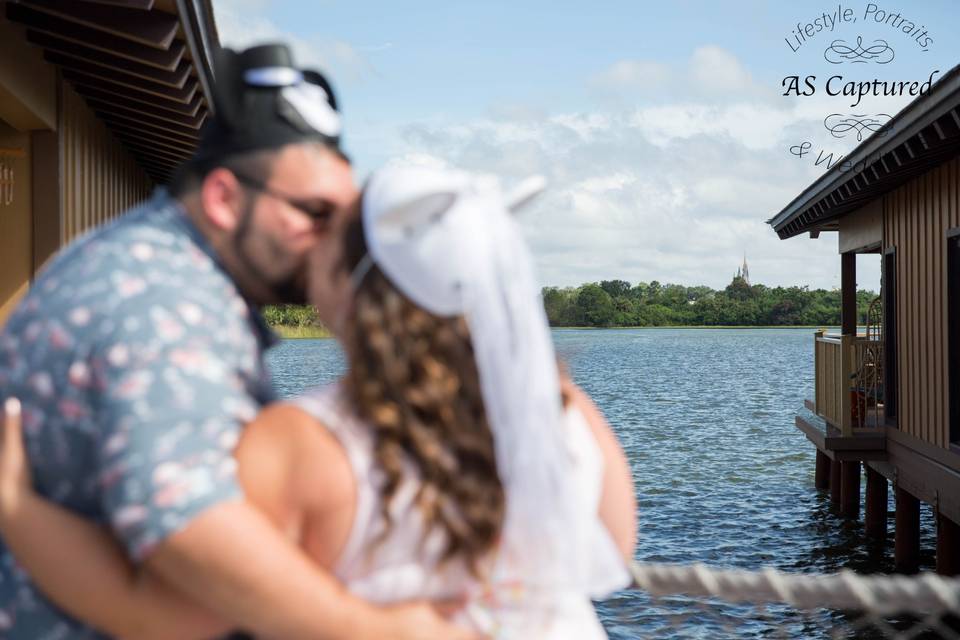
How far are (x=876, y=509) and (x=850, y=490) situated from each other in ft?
5.28

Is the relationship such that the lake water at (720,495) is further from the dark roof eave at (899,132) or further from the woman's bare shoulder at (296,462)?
the dark roof eave at (899,132)

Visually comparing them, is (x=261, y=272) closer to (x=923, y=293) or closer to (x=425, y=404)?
(x=425, y=404)

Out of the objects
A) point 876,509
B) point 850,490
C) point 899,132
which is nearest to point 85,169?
point 899,132

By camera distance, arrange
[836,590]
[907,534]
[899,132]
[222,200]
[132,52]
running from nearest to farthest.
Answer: [222,200] → [836,590] → [132,52] → [899,132] → [907,534]

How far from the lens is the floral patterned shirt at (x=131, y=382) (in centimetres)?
117

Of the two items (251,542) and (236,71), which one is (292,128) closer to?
(236,71)

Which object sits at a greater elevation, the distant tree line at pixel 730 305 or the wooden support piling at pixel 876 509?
the distant tree line at pixel 730 305

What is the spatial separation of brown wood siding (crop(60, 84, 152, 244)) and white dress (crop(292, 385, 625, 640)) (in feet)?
16.3

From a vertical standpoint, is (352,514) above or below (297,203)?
below

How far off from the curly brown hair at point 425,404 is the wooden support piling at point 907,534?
11.5 meters

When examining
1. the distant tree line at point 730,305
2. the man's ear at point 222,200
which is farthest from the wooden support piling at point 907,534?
the distant tree line at point 730,305

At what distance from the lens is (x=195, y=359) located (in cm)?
123

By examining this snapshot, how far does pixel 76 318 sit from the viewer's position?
125cm

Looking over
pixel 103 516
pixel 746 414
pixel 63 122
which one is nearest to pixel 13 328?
pixel 103 516
